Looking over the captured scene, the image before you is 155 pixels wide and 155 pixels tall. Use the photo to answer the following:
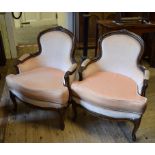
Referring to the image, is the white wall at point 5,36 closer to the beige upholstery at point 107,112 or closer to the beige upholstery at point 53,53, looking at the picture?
the beige upholstery at point 53,53

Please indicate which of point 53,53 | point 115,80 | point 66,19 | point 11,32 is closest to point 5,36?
point 11,32

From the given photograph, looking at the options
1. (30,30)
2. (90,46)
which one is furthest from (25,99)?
(30,30)

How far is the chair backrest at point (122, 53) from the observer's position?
2039 mm

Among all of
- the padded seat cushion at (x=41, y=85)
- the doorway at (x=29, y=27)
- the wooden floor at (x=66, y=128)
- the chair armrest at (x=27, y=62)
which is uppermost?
the chair armrest at (x=27, y=62)

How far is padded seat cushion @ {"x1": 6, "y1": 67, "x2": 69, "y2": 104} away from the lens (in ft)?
6.23

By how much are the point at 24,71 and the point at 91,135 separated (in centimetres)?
99

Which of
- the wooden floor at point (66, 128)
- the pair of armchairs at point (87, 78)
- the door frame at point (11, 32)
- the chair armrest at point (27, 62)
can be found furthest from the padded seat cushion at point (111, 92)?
the door frame at point (11, 32)

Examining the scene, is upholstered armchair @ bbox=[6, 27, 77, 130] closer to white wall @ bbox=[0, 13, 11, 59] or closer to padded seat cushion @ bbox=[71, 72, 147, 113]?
padded seat cushion @ bbox=[71, 72, 147, 113]

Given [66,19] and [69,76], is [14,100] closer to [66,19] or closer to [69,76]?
[69,76]

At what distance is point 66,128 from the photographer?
6.84ft

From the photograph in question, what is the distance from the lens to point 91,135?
1997mm

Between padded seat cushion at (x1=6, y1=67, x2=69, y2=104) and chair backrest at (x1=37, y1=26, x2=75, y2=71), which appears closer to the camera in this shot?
padded seat cushion at (x1=6, y1=67, x2=69, y2=104)

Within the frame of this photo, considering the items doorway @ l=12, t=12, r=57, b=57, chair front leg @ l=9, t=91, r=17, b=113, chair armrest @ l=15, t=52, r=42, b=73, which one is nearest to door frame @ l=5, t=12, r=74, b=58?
doorway @ l=12, t=12, r=57, b=57
